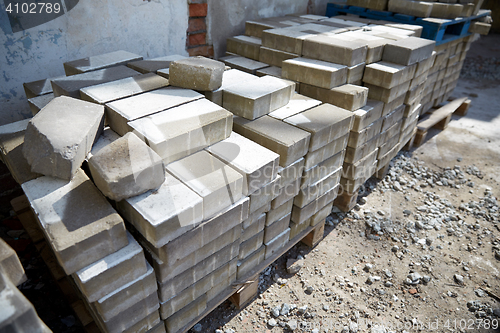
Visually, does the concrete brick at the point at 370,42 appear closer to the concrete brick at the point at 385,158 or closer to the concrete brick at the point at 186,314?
the concrete brick at the point at 385,158

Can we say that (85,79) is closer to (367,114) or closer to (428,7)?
(367,114)

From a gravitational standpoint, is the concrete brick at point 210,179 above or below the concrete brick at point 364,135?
above

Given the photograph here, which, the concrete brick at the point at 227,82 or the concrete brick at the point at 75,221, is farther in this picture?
the concrete brick at the point at 227,82

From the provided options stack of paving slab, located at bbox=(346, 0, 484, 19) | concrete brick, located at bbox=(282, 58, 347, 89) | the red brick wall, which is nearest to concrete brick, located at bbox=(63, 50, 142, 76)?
the red brick wall

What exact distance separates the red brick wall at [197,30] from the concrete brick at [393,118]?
7.63 feet


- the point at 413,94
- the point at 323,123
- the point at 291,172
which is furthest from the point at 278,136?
the point at 413,94

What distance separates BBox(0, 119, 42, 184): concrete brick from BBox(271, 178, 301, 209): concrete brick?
1615 mm

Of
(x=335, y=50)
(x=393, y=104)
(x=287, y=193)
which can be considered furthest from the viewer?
(x=393, y=104)

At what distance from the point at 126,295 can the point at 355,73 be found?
2926mm

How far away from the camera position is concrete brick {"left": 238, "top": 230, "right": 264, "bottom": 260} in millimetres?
2579

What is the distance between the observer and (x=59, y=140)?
5.98ft

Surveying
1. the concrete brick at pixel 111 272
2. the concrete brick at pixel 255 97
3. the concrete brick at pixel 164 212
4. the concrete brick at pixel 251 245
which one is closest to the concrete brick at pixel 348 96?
the concrete brick at pixel 255 97

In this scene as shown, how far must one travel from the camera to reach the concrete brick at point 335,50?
3.28 meters

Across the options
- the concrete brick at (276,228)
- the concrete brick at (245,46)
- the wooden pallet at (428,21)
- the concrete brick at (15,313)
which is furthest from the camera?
the wooden pallet at (428,21)
